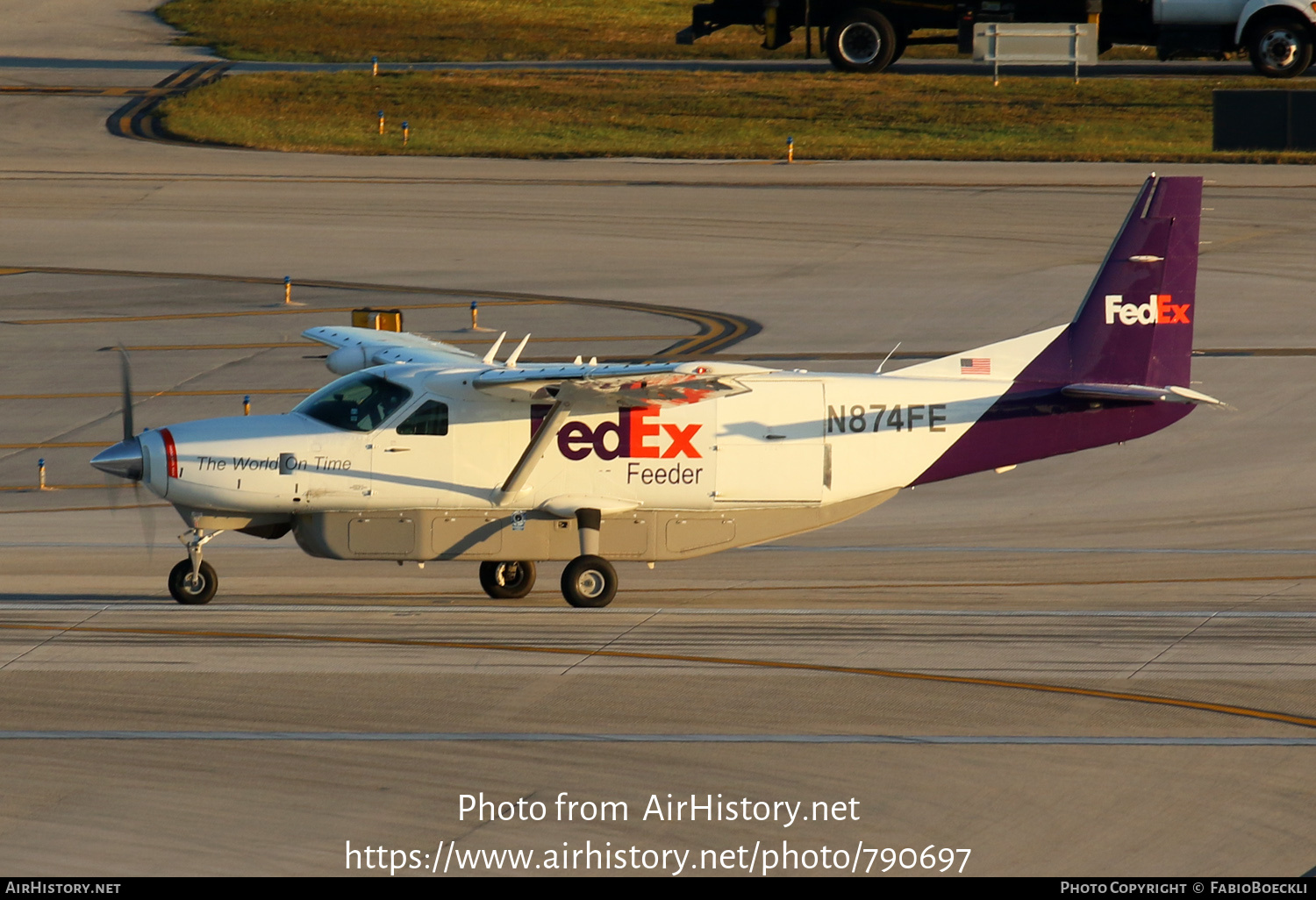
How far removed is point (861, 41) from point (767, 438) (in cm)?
3714

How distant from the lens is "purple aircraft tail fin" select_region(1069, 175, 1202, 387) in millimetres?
19531

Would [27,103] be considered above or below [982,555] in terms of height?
above

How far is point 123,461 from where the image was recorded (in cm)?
1803

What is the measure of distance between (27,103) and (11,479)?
104 feet

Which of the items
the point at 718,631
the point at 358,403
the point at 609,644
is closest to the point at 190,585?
the point at 358,403

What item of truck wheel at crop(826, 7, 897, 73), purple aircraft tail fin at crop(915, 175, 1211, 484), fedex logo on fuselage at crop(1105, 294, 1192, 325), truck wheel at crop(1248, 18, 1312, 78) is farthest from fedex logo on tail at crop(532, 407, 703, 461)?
truck wheel at crop(1248, 18, 1312, 78)

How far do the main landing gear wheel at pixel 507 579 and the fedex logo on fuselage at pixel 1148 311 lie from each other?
7.16 m

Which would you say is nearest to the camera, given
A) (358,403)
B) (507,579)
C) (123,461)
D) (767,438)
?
(123,461)

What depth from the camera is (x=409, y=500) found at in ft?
61.1

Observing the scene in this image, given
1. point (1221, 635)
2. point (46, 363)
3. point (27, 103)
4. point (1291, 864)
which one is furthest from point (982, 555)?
point (27, 103)

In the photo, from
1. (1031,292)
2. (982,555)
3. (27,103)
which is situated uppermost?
(27,103)

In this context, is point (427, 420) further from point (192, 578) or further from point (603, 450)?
point (192, 578)

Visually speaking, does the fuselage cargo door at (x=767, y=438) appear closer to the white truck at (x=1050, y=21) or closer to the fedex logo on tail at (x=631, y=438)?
the fedex logo on tail at (x=631, y=438)
